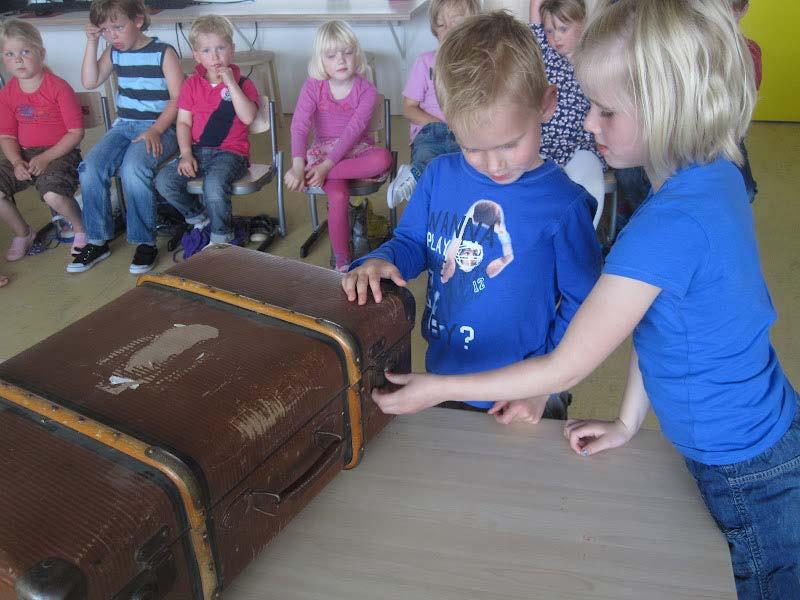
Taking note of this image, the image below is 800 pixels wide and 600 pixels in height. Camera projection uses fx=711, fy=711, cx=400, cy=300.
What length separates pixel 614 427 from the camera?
3.66 feet

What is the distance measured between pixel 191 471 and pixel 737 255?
71 centimetres

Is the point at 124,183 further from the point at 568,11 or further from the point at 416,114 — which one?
the point at 568,11

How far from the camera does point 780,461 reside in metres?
0.99

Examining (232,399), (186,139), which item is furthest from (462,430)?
(186,139)

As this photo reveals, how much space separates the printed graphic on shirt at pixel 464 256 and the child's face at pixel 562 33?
217 cm

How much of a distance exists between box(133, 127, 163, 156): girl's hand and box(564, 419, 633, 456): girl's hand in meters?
3.01

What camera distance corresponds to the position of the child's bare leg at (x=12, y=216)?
3689 mm

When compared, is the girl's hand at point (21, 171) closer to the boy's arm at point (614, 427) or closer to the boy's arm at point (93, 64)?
the boy's arm at point (93, 64)

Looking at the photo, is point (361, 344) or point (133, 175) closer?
point (361, 344)

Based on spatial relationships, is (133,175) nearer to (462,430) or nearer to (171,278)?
(171,278)

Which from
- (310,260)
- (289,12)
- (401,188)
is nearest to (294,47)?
(289,12)

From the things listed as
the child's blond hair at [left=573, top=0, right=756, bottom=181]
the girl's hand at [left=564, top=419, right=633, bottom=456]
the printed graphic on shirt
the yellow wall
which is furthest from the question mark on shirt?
the yellow wall

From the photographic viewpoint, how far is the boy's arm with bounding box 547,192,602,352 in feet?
4.14

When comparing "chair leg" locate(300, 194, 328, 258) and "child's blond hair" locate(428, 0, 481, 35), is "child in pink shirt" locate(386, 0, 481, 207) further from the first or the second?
"chair leg" locate(300, 194, 328, 258)
